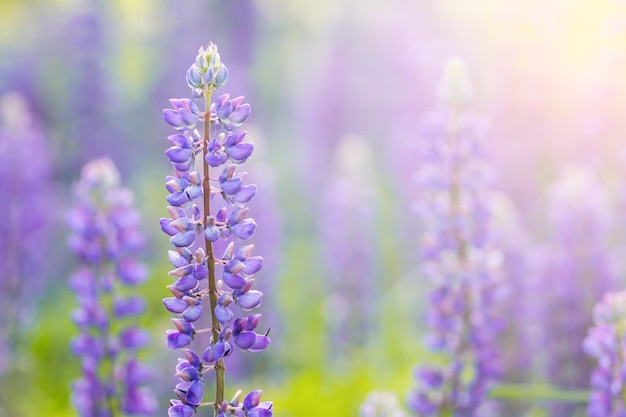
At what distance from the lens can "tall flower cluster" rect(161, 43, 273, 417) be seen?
2.41 metres

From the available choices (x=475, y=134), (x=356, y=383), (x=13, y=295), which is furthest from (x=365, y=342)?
(x=475, y=134)

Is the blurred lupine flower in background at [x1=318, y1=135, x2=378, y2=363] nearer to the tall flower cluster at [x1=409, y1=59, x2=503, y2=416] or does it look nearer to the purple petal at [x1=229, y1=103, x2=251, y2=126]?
the tall flower cluster at [x1=409, y1=59, x2=503, y2=416]

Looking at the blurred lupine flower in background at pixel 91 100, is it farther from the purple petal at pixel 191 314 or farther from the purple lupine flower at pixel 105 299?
the purple petal at pixel 191 314

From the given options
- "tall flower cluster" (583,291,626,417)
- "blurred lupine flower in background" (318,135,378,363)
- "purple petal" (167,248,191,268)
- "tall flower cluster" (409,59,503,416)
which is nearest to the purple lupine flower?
"tall flower cluster" (409,59,503,416)

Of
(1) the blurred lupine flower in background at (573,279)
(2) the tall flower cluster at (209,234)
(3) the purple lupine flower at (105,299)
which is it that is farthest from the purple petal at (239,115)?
(1) the blurred lupine flower in background at (573,279)

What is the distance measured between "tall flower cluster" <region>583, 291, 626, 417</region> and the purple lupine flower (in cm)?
163

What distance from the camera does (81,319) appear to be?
366 cm

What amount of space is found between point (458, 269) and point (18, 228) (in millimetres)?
3568

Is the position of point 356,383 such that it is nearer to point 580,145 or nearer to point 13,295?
point 580,145

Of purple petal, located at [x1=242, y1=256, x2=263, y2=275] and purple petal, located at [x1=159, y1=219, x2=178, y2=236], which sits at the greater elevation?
purple petal, located at [x1=159, y1=219, x2=178, y2=236]

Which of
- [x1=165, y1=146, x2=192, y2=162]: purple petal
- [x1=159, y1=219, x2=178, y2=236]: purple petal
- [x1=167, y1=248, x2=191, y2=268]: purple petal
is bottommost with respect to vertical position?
[x1=167, y1=248, x2=191, y2=268]: purple petal

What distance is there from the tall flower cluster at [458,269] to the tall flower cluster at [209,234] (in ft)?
4.59

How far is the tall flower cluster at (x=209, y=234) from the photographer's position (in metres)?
2.41

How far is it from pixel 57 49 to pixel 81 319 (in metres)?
9.33
